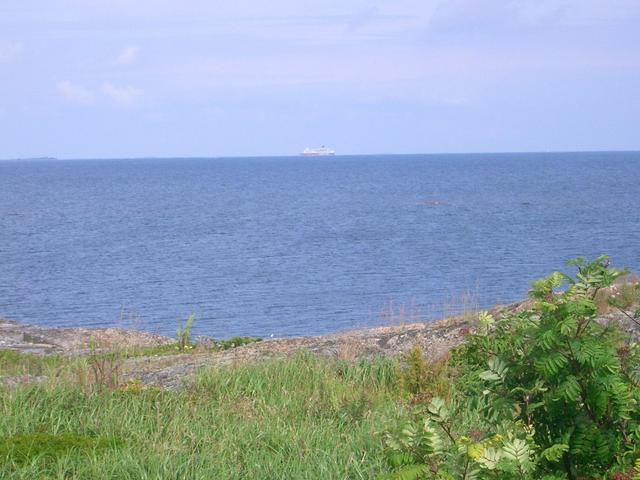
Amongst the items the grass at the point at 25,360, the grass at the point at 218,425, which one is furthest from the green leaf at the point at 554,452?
the grass at the point at 25,360

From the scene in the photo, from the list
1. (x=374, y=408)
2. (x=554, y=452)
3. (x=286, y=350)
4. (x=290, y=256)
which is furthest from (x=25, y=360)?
(x=290, y=256)

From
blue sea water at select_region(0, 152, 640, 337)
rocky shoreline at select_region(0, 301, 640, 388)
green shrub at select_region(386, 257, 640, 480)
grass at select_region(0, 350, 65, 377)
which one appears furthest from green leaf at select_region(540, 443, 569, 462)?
blue sea water at select_region(0, 152, 640, 337)

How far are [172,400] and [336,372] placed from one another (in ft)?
5.60

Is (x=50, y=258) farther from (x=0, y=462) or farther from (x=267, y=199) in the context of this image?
(x=267, y=199)

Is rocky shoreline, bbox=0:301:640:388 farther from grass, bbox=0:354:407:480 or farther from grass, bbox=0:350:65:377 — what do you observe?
grass, bbox=0:354:407:480

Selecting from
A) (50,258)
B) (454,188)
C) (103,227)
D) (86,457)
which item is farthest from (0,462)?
(454,188)

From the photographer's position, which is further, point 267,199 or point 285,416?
point 267,199

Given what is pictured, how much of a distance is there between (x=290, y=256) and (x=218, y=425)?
3824 cm

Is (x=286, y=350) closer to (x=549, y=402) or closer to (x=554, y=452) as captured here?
(x=549, y=402)

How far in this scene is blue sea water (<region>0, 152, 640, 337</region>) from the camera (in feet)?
97.3

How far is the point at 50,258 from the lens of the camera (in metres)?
45.2

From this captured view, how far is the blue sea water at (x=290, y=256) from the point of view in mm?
29672

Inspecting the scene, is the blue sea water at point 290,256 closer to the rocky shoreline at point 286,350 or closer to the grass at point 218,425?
the rocky shoreline at point 286,350

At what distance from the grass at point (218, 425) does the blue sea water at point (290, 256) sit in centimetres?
951
